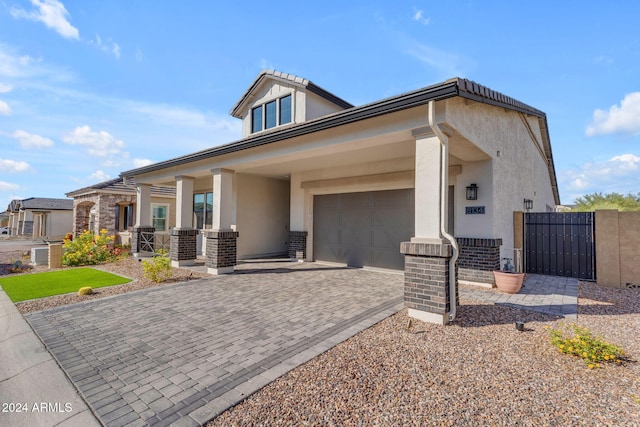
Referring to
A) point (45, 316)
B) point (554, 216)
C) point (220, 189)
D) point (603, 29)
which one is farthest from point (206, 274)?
point (603, 29)

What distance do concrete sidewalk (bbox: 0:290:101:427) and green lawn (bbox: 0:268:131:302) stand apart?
3.05 meters

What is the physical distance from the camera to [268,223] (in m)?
13.4

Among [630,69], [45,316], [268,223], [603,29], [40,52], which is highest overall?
[630,69]

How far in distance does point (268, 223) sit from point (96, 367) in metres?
10.2

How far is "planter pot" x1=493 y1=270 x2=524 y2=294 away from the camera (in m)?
6.43

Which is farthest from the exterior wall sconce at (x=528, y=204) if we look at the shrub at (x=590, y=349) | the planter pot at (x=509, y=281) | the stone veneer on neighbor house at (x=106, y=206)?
the stone veneer on neighbor house at (x=106, y=206)

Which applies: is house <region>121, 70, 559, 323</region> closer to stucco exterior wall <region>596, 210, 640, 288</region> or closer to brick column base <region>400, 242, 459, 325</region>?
brick column base <region>400, 242, 459, 325</region>

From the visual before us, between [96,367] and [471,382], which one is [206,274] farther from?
[471,382]

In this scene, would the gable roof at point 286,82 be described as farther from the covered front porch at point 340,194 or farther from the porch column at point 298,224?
the porch column at point 298,224

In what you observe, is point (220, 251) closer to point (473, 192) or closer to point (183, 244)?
point (183, 244)

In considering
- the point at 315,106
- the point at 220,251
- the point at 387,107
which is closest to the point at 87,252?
the point at 220,251

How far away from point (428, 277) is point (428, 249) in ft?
1.54

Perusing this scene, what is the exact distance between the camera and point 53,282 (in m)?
7.82

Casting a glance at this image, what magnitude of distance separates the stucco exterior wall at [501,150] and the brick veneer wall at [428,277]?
216 cm
